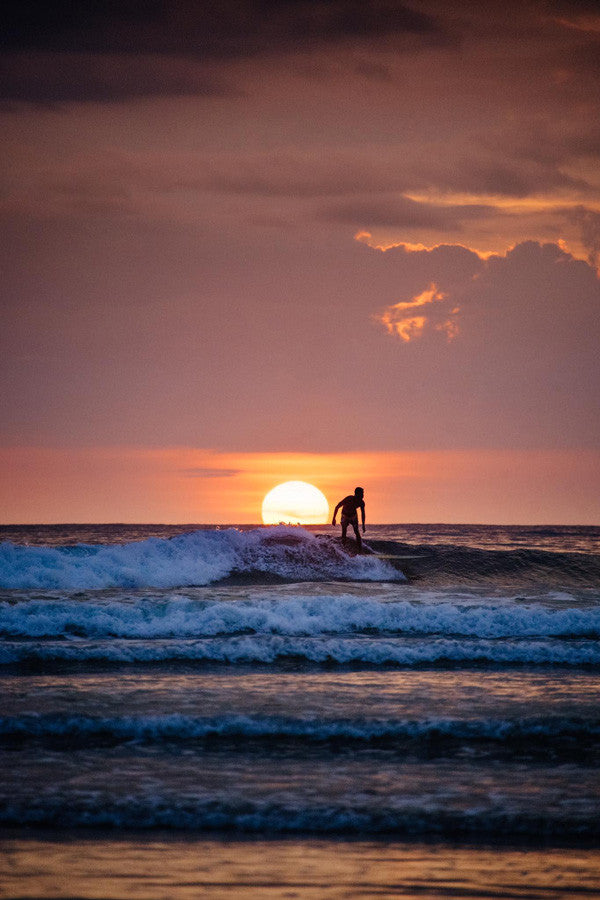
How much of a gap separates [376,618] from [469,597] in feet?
12.8

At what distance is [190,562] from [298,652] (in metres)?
11.8

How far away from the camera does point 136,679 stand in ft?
40.8

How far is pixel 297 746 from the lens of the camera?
9.20 m

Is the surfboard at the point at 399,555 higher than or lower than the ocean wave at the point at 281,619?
higher

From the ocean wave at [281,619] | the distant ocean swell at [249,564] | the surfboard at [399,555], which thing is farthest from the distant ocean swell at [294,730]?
Result: the surfboard at [399,555]

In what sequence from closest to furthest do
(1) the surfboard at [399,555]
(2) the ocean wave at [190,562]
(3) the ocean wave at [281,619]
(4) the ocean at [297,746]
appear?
1. (4) the ocean at [297,746]
2. (3) the ocean wave at [281,619]
3. (2) the ocean wave at [190,562]
4. (1) the surfboard at [399,555]

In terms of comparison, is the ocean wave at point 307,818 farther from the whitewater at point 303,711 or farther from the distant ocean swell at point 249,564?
the distant ocean swell at point 249,564

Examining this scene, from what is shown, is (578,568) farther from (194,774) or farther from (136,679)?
(194,774)

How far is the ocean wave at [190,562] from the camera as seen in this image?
2339 centimetres

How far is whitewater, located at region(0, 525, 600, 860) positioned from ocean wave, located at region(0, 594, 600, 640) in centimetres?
5

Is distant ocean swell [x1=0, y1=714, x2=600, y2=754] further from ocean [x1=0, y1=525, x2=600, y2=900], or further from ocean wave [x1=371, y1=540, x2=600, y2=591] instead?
ocean wave [x1=371, y1=540, x2=600, y2=591]

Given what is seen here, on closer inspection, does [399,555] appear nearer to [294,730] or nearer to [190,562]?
[190,562]

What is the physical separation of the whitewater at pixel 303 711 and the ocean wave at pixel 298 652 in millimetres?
40

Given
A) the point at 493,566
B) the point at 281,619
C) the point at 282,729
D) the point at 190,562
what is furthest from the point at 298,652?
the point at 493,566
